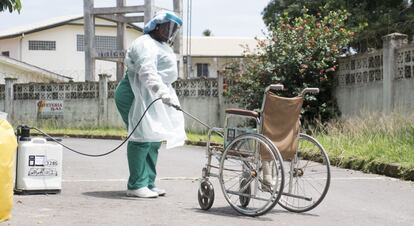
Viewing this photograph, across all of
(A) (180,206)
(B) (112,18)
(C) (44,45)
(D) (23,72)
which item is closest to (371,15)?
(B) (112,18)

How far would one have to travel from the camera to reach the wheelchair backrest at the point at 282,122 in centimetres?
640

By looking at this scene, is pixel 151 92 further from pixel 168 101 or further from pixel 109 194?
pixel 109 194

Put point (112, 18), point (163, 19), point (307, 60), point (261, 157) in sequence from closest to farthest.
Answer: point (261, 157) → point (163, 19) → point (307, 60) → point (112, 18)

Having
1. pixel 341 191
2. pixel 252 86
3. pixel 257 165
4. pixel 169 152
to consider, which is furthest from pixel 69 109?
pixel 257 165

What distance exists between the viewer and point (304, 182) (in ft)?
29.3

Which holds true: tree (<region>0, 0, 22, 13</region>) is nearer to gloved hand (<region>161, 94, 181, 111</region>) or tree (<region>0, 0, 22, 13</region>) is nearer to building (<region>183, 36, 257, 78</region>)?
gloved hand (<region>161, 94, 181, 111</region>)

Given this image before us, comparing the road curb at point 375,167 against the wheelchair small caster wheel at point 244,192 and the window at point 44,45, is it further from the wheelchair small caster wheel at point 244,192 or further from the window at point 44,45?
the window at point 44,45

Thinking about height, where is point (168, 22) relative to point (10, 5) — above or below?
below

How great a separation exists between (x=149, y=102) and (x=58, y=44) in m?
37.9

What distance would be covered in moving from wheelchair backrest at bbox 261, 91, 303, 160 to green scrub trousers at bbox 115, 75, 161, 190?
1.69 metres

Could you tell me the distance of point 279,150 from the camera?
6.44 meters

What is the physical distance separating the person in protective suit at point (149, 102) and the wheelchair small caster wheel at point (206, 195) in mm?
878

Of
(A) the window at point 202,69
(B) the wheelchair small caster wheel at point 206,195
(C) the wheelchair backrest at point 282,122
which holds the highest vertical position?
(A) the window at point 202,69

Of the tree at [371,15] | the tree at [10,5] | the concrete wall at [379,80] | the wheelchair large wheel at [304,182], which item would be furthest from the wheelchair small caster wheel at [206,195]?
the tree at [371,15]
